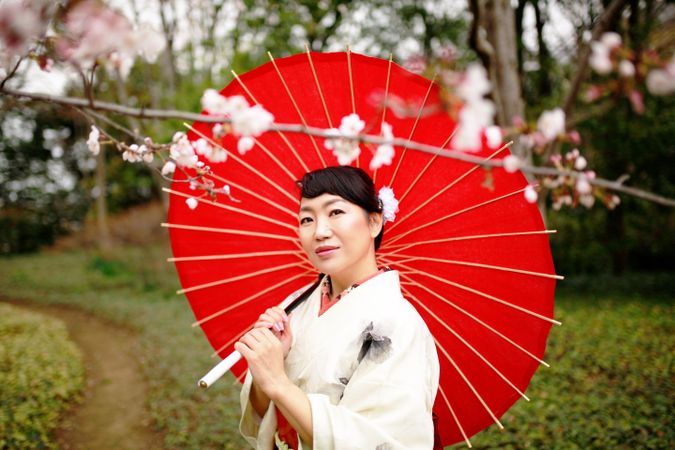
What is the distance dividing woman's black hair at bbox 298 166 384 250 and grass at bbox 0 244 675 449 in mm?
2787

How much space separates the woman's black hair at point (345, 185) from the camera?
6.28 feet

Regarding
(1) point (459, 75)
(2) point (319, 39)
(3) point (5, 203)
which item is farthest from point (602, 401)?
(3) point (5, 203)

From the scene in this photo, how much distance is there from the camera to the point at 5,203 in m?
18.3

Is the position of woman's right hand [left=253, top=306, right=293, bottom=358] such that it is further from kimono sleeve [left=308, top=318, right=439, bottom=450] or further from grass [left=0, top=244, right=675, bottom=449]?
grass [left=0, top=244, right=675, bottom=449]

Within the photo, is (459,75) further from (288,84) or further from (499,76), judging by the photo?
(499,76)

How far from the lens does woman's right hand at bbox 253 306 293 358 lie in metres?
1.90

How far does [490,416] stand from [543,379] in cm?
356

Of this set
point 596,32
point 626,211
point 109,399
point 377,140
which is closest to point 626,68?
point 377,140

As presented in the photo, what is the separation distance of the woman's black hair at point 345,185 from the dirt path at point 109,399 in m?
3.43

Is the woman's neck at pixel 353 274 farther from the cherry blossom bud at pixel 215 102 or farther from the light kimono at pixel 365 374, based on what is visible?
the cherry blossom bud at pixel 215 102

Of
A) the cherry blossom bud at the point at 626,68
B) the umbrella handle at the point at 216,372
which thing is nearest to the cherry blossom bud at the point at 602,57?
Result: the cherry blossom bud at the point at 626,68

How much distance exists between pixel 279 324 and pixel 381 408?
1.78 ft

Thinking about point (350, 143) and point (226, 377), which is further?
point (226, 377)

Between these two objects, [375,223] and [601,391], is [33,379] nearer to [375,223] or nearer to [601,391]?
[375,223]
